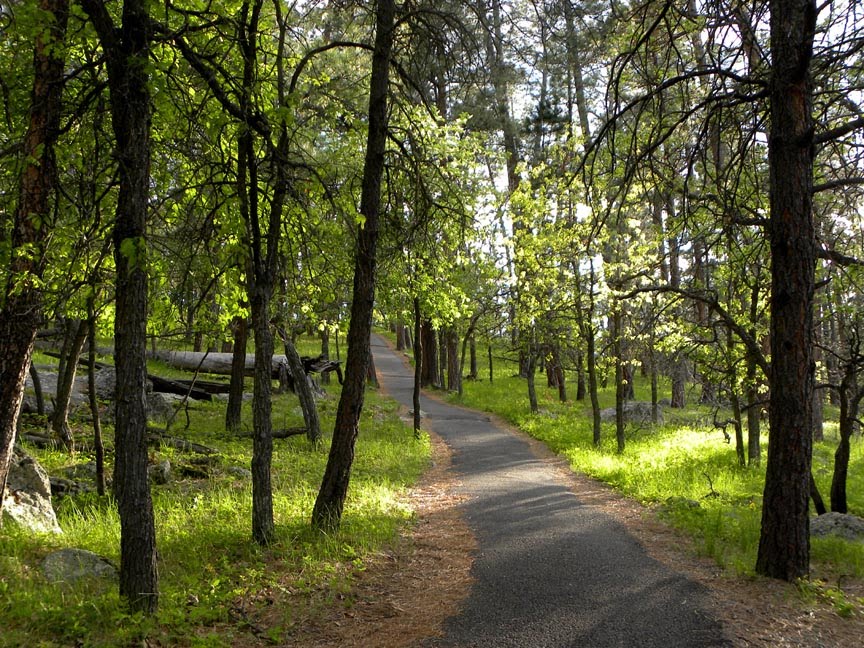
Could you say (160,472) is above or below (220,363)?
below

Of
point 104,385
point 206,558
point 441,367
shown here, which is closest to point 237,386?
point 104,385

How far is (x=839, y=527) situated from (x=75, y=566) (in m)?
8.45

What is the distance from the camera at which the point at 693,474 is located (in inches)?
427

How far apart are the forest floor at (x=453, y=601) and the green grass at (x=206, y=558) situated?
0.73 ft

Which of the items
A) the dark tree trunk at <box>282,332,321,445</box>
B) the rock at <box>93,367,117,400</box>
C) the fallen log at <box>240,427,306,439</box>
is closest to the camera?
the fallen log at <box>240,427,306,439</box>

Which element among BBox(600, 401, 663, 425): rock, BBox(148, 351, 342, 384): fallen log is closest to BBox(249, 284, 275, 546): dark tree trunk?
BBox(148, 351, 342, 384): fallen log

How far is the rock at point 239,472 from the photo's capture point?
9078 millimetres

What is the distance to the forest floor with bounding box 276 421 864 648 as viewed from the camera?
14.9 feet

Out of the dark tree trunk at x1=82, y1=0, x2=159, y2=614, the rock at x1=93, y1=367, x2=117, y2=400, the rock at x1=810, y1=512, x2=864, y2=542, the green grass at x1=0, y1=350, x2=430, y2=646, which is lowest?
the rock at x1=810, y1=512, x2=864, y2=542

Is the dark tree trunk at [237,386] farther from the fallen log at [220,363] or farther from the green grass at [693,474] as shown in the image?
the green grass at [693,474]

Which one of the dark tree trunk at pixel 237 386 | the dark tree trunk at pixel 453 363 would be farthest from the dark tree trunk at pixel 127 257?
the dark tree trunk at pixel 453 363

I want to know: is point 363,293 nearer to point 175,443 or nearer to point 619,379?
point 175,443

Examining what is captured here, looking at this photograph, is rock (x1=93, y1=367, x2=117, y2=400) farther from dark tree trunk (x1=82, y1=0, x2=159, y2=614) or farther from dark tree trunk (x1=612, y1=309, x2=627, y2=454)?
dark tree trunk (x1=612, y1=309, x2=627, y2=454)

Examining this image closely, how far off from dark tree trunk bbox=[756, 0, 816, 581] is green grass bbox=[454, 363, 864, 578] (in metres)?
0.71
